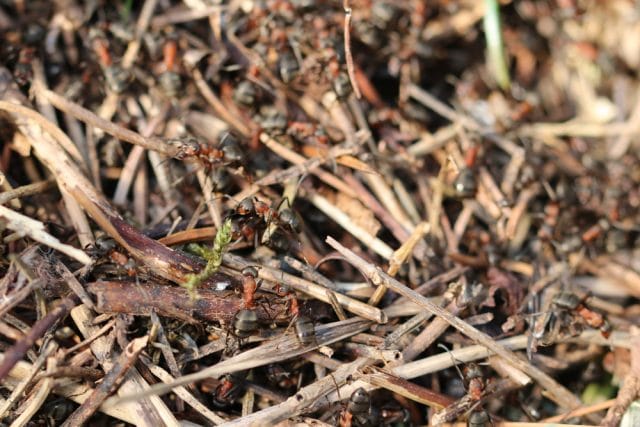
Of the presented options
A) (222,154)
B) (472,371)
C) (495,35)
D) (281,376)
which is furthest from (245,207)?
(495,35)

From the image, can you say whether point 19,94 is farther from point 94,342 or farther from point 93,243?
point 94,342

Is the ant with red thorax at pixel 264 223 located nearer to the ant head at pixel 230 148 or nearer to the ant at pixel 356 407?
the ant head at pixel 230 148

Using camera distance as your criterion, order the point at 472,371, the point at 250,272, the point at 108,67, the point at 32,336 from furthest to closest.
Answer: the point at 108,67, the point at 472,371, the point at 250,272, the point at 32,336

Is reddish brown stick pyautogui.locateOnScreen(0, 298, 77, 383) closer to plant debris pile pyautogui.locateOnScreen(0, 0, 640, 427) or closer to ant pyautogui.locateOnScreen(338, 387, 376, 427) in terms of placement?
plant debris pile pyautogui.locateOnScreen(0, 0, 640, 427)

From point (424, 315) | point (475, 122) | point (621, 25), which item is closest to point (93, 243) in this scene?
point (424, 315)

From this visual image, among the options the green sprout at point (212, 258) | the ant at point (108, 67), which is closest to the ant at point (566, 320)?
the green sprout at point (212, 258)

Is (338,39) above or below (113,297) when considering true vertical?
above

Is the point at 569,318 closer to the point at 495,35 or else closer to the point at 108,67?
the point at 495,35
